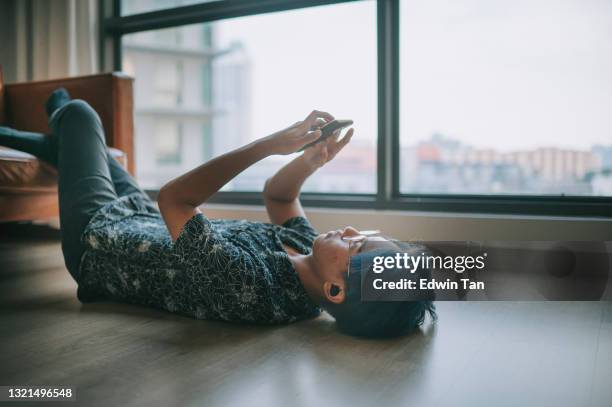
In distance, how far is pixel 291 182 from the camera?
1.74 meters

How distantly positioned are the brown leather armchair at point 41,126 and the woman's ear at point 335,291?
1.32 meters

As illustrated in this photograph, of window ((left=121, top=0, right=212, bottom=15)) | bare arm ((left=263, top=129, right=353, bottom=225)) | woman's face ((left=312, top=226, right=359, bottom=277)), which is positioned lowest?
woman's face ((left=312, top=226, right=359, bottom=277))

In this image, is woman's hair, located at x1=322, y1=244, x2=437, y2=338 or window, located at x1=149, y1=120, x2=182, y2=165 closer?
woman's hair, located at x1=322, y1=244, x2=437, y2=338

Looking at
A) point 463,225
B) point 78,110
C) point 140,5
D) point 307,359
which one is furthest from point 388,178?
point 140,5

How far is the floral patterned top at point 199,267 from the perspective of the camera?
52.4 inches

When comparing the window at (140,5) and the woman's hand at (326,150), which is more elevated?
the window at (140,5)

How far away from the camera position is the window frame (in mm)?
2322

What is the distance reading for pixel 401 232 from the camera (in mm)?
2393

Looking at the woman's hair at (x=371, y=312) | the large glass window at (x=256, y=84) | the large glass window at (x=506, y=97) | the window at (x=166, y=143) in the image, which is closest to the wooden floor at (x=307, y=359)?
the woman's hair at (x=371, y=312)

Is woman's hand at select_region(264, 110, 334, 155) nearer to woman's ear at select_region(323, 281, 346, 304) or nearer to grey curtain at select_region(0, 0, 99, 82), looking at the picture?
woman's ear at select_region(323, 281, 346, 304)

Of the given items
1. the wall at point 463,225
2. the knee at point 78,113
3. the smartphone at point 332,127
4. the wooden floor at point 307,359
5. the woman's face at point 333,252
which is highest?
the knee at point 78,113

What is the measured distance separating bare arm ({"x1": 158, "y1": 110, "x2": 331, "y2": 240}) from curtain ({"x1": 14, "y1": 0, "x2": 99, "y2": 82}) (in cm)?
223

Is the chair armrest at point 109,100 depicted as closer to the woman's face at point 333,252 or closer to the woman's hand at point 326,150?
the woman's hand at point 326,150

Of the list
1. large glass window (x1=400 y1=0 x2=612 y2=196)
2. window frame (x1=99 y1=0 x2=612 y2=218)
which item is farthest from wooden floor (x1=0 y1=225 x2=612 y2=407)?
large glass window (x1=400 y1=0 x2=612 y2=196)
